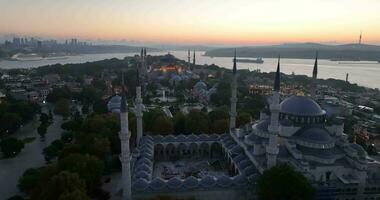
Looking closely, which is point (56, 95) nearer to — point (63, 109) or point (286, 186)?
point (63, 109)

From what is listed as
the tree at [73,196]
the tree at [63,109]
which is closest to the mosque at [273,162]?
the tree at [73,196]

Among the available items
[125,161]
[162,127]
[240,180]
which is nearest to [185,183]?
[240,180]

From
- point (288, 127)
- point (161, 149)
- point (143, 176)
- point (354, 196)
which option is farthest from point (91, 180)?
point (354, 196)

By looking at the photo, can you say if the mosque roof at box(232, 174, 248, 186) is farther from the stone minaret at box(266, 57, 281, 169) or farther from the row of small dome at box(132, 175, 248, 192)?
the stone minaret at box(266, 57, 281, 169)

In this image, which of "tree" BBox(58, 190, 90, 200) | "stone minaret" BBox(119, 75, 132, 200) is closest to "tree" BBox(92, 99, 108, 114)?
"stone minaret" BBox(119, 75, 132, 200)

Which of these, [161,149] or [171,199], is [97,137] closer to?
[161,149]
